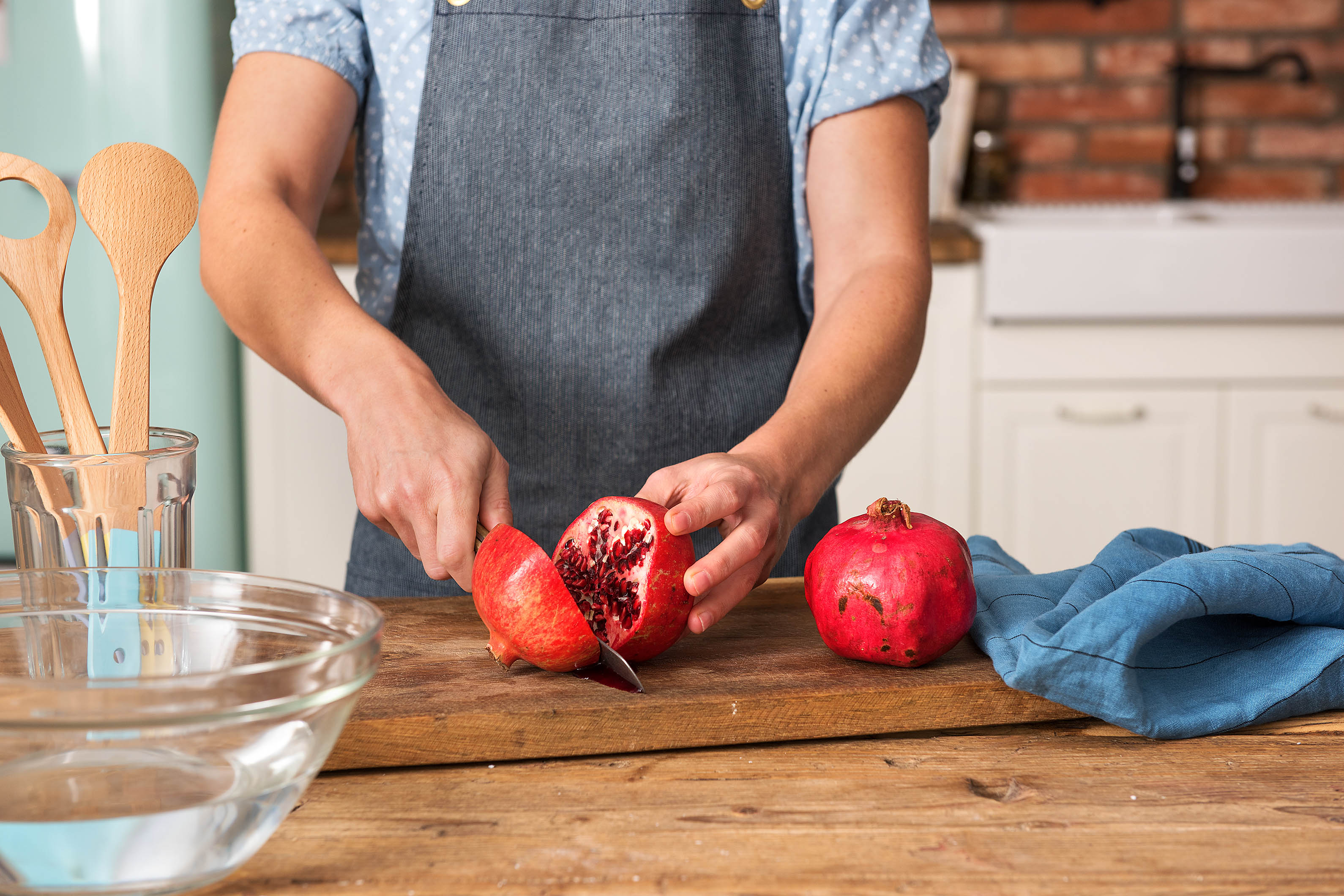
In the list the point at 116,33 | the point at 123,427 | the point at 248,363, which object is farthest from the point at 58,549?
the point at 116,33

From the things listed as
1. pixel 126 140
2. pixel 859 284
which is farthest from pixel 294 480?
pixel 859 284

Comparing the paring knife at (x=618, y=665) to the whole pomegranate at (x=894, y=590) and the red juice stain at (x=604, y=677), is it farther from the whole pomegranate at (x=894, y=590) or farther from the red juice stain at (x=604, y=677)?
the whole pomegranate at (x=894, y=590)

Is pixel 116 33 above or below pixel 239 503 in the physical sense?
above

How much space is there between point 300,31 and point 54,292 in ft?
1.55

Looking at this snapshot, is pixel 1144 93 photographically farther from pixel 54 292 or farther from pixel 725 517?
pixel 54 292

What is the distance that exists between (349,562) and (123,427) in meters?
0.54

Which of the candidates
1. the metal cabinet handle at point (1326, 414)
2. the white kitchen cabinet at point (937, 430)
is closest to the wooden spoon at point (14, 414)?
the white kitchen cabinet at point (937, 430)

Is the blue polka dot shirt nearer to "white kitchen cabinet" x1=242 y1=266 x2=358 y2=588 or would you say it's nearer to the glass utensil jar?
the glass utensil jar

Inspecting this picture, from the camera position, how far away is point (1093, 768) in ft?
1.96

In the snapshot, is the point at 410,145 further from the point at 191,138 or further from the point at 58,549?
the point at 191,138

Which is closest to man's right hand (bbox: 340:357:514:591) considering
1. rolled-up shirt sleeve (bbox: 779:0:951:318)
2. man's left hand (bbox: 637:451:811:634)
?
man's left hand (bbox: 637:451:811:634)

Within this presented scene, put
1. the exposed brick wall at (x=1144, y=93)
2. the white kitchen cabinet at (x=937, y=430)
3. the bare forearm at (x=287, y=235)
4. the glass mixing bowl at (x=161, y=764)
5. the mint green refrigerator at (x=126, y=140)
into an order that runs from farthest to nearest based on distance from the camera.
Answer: the exposed brick wall at (x=1144, y=93)
the white kitchen cabinet at (x=937, y=430)
the mint green refrigerator at (x=126, y=140)
the bare forearm at (x=287, y=235)
the glass mixing bowl at (x=161, y=764)

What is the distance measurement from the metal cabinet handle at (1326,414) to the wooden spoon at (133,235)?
6.52ft

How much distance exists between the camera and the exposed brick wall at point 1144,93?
2.50 m
